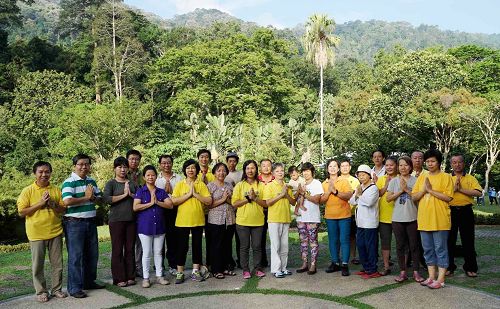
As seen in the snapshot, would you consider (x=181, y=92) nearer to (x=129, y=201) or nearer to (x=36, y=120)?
(x=36, y=120)

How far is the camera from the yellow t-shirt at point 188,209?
258 inches

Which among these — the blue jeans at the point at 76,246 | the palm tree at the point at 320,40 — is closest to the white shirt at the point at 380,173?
the blue jeans at the point at 76,246

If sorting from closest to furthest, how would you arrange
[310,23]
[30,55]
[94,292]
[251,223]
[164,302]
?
[164,302]
[94,292]
[251,223]
[310,23]
[30,55]

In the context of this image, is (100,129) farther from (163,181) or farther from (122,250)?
(122,250)

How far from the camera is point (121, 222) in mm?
6336

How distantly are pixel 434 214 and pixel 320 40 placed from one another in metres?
29.1

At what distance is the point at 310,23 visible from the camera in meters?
33.4

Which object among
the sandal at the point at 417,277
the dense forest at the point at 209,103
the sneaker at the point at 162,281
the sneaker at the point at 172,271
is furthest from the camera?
the dense forest at the point at 209,103

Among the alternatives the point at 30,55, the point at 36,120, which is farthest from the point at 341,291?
the point at 30,55

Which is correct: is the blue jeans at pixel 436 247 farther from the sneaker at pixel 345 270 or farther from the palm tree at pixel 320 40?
the palm tree at pixel 320 40

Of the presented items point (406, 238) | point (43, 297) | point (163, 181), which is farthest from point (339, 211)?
point (43, 297)

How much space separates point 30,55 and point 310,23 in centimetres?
2113

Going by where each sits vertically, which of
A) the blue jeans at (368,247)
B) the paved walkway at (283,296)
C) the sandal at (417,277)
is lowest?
the paved walkway at (283,296)

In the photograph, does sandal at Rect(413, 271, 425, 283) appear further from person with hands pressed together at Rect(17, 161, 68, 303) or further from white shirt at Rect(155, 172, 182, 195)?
person with hands pressed together at Rect(17, 161, 68, 303)
